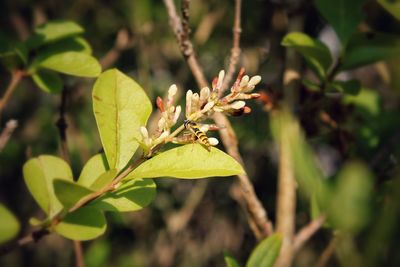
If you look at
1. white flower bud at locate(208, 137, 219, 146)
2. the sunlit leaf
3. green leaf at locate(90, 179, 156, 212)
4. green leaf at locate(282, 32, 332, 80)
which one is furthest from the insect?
the sunlit leaf

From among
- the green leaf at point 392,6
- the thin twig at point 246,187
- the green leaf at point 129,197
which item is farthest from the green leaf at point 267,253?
the green leaf at point 392,6

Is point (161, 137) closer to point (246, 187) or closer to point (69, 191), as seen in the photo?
point (69, 191)

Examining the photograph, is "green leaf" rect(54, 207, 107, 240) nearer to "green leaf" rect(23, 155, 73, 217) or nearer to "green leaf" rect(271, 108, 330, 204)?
"green leaf" rect(23, 155, 73, 217)

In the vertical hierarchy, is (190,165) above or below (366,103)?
above

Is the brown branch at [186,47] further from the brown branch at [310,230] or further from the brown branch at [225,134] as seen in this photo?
the brown branch at [310,230]

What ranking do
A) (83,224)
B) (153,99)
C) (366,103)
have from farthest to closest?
(153,99)
(366,103)
(83,224)

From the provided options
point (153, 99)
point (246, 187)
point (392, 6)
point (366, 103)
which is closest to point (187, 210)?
point (153, 99)
